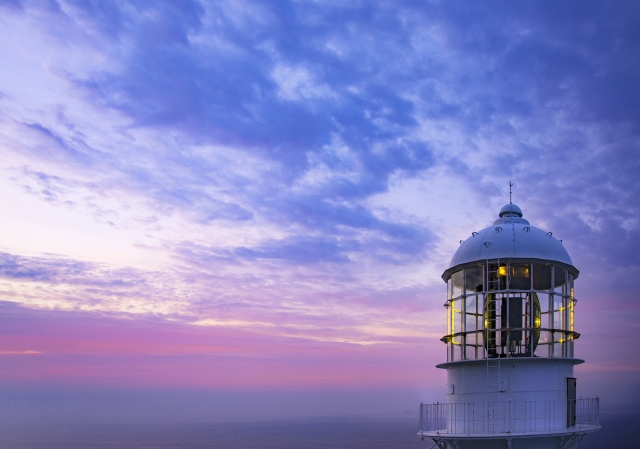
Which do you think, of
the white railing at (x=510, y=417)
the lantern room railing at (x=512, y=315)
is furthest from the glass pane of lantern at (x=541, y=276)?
the white railing at (x=510, y=417)

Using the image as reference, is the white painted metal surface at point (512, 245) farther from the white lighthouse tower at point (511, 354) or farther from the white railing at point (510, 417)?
the white railing at point (510, 417)

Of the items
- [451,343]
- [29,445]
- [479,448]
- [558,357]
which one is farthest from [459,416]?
[29,445]

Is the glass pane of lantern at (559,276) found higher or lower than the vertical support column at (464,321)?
higher

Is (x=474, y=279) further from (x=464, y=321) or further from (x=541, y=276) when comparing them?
(x=541, y=276)

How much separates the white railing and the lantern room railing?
1.34 m

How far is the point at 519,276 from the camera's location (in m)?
16.1

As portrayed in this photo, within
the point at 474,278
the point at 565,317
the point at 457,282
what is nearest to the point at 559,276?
the point at 565,317

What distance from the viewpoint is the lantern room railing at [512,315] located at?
15133 mm

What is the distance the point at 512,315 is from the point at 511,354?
1089mm

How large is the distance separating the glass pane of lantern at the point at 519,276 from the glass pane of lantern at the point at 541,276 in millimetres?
310

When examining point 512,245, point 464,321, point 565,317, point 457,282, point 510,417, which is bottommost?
point 510,417

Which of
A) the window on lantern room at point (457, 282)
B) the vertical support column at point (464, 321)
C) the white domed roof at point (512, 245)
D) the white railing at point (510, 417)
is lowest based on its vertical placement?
the white railing at point (510, 417)

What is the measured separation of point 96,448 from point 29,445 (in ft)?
84.3

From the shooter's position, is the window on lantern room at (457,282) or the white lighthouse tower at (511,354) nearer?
the white lighthouse tower at (511,354)
